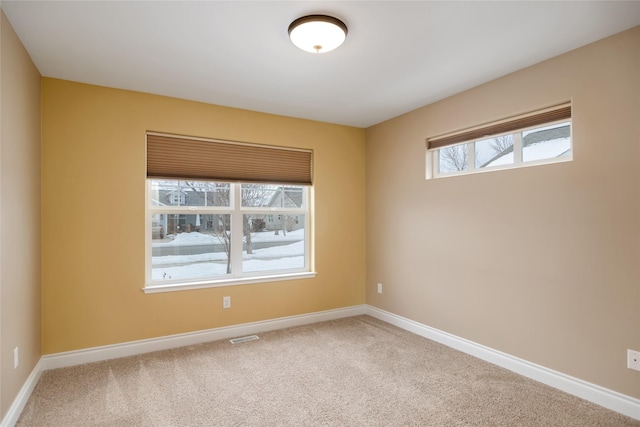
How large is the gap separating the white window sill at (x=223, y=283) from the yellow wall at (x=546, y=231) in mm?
1241

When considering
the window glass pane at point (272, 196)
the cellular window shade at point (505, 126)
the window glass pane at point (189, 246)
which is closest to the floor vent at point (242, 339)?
the window glass pane at point (189, 246)

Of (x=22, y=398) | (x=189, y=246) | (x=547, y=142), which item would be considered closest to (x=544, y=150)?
(x=547, y=142)

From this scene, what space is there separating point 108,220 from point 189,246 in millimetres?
779

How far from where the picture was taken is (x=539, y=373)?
8.75 ft

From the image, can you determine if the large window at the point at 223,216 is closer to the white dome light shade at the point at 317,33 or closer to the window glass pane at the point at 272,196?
the window glass pane at the point at 272,196

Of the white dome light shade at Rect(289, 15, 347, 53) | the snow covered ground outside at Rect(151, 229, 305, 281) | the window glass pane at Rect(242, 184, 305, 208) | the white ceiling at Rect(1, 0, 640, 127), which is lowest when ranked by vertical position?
the snow covered ground outside at Rect(151, 229, 305, 281)

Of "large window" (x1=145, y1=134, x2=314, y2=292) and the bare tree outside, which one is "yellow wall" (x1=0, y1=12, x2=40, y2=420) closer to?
"large window" (x1=145, y1=134, x2=314, y2=292)

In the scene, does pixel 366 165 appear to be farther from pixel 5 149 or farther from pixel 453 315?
pixel 5 149

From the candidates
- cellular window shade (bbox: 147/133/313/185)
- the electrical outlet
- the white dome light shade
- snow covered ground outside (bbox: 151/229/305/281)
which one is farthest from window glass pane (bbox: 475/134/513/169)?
snow covered ground outside (bbox: 151/229/305/281)

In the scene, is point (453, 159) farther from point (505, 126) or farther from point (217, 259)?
point (217, 259)

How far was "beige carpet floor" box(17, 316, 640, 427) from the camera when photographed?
7.18 feet

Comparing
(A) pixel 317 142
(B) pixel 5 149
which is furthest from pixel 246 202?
(B) pixel 5 149

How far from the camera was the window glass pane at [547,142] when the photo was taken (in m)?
2.60

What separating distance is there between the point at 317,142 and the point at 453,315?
244 cm
